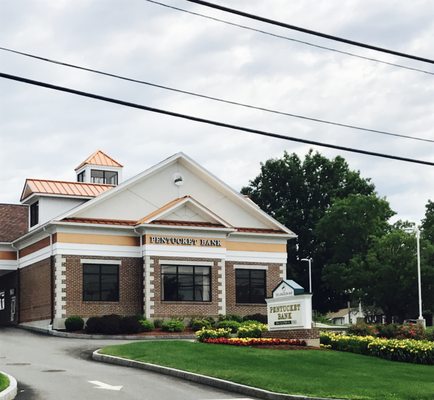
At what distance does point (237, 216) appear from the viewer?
160 ft

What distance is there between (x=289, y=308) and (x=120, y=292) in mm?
13493

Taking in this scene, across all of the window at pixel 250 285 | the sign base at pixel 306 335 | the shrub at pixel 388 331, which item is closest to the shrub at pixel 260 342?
the sign base at pixel 306 335

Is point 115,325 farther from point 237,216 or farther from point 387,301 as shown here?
point 387,301

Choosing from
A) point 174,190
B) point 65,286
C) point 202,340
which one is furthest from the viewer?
point 174,190

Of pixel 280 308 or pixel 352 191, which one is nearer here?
pixel 280 308

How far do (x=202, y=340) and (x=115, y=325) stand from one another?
Answer: 7770 mm

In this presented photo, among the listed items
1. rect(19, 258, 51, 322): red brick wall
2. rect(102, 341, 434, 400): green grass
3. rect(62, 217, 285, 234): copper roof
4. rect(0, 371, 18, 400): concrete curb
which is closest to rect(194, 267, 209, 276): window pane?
rect(62, 217, 285, 234): copper roof

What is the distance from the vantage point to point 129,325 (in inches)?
1575

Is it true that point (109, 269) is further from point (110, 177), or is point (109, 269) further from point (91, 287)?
point (110, 177)

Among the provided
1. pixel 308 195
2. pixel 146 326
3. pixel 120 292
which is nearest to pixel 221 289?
pixel 120 292

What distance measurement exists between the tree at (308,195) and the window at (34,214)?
103ft

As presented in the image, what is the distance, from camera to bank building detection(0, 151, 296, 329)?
142 ft

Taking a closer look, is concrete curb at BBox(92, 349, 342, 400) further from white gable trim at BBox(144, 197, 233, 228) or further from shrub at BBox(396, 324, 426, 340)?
white gable trim at BBox(144, 197, 233, 228)

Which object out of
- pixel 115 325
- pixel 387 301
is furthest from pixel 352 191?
pixel 115 325
